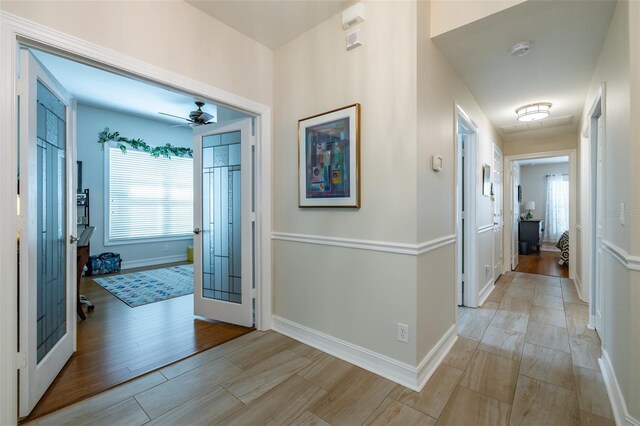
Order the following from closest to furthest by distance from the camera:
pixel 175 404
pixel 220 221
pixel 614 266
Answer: pixel 175 404, pixel 614 266, pixel 220 221

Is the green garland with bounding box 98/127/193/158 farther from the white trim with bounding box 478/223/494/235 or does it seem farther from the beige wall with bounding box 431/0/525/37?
the white trim with bounding box 478/223/494/235

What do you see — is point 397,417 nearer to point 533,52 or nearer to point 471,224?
point 471,224

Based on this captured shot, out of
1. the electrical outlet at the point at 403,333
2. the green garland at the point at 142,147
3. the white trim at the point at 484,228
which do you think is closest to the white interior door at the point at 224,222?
the electrical outlet at the point at 403,333

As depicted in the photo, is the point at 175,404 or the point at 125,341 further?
the point at 125,341

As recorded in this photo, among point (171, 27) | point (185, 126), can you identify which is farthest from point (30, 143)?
point (185, 126)

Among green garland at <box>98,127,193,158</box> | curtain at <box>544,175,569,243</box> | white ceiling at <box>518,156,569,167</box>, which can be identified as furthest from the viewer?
curtain at <box>544,175,569,243</box>

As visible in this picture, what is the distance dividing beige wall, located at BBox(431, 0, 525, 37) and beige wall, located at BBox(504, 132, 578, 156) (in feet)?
13.1

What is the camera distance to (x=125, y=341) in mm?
2555

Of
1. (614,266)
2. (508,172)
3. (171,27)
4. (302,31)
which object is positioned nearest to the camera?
(614,266)

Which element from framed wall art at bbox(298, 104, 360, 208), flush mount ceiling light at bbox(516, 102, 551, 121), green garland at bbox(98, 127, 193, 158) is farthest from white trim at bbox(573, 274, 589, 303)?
green garland at bbox(98, 127, 193, 158)

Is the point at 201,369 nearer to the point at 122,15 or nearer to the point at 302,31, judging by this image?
the point at 122,15

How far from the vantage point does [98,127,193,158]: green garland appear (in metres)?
5.19

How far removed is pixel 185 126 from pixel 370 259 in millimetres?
5628

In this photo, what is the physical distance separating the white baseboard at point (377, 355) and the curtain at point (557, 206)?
7897 millimetres
